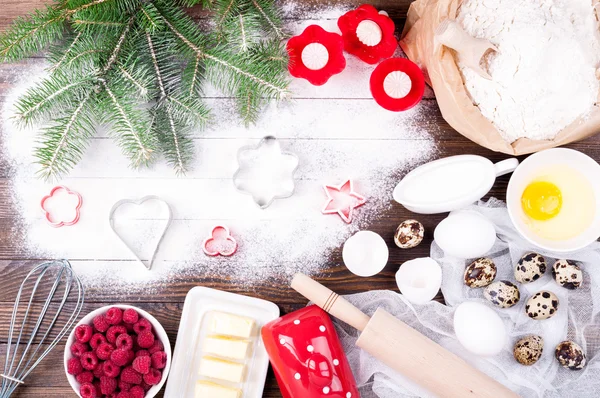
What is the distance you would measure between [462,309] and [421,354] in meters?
0.14

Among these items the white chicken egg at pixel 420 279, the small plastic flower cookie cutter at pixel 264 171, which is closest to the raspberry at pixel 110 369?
the small plastic flower cookie cutter at pixel 264 171

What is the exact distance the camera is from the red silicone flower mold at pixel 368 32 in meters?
1.17

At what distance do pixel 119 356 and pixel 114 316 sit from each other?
0.29 feet

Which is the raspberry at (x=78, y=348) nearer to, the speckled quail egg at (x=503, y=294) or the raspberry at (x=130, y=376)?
the raspberry at (x=130, y=376)

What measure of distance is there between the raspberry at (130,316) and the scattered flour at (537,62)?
2.92 feet

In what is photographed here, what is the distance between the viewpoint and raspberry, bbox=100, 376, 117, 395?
3.64ft

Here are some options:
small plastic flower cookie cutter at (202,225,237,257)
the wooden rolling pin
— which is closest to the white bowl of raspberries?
small plastic flower cookie cutter at (202,225,237,257)

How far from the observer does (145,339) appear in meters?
1.12

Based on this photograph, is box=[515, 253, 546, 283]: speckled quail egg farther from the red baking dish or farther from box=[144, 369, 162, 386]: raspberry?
box=[144, 369, 162, 386]: raspberry

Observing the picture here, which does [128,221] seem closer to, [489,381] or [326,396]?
[326,396]

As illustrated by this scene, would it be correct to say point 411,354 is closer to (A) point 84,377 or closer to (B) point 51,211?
(A) point 84,377

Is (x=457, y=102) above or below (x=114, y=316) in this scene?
above

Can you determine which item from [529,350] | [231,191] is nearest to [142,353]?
[231,191]

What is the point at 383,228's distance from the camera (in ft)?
4.08
